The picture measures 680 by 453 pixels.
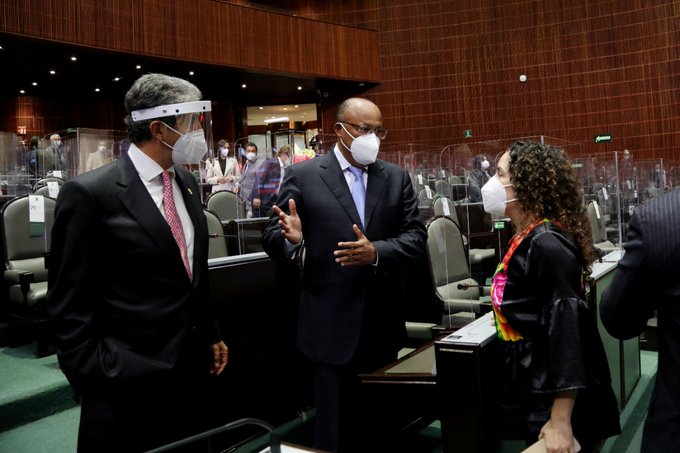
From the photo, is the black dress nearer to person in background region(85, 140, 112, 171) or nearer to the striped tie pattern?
the striped tie pattern

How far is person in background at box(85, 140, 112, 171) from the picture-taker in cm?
534

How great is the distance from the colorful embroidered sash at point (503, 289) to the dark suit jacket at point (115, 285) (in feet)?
2.85

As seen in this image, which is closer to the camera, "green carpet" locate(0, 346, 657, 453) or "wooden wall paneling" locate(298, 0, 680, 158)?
"green carpet" locate(0, 346, 657, 453)

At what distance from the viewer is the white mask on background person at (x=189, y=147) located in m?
1.67

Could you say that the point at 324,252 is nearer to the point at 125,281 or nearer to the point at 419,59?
the point at 125,281

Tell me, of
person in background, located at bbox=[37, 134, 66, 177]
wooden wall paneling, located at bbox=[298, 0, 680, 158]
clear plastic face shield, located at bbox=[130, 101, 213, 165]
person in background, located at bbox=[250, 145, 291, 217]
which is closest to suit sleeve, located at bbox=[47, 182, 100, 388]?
clear plastic face shield, located at bbox=[130, 101, 213, 165]

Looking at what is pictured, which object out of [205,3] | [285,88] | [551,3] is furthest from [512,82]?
[205,3]

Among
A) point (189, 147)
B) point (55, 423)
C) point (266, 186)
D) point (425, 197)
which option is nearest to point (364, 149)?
point (189, 147)

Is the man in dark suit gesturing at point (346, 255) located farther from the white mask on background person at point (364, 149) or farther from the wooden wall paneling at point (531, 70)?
the wooden wall paneling at point (531, 70)

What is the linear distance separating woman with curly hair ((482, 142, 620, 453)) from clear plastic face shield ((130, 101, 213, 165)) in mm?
938

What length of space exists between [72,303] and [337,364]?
990 millimetres

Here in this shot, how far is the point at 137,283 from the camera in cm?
154

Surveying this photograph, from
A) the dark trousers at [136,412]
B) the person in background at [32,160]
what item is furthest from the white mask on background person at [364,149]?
the person in background at [32,160]

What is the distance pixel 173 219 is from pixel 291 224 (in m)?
0.50
